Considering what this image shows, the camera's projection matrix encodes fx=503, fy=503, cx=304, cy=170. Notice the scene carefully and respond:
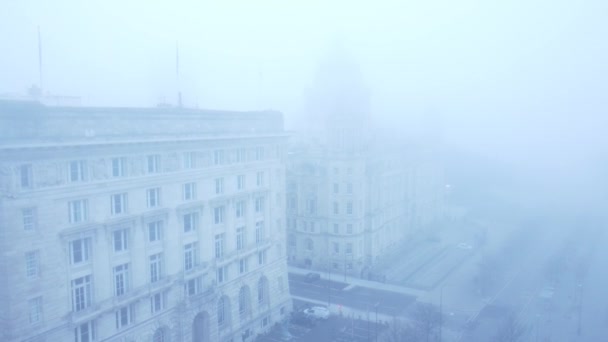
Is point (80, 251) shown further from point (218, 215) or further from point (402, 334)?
point (402, 334)

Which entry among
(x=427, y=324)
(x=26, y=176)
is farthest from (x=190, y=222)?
(x=427, y=324)

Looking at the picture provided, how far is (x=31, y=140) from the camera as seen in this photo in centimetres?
2020

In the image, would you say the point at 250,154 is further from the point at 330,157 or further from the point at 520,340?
the point at 520,340

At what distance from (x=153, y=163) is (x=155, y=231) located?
357 centimetres

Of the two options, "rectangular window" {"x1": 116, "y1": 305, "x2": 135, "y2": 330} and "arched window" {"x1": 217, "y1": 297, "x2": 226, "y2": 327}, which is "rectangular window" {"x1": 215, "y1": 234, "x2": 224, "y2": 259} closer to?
"arched window" {"x1": 217, "y1": 297, "x2": 226, "y2": 327}

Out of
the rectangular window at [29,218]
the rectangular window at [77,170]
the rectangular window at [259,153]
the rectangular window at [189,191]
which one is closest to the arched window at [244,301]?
the rectangular window at [189,191]

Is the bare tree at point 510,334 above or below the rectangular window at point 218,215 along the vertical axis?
below

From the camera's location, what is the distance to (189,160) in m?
28.2

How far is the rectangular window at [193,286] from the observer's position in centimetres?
2862

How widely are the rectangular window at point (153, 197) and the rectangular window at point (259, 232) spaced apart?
9240 millimetres

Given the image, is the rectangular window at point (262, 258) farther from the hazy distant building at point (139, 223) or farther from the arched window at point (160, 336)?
the arched window at point (160, 336)

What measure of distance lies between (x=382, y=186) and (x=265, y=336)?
22.6m

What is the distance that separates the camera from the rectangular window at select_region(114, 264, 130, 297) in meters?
24.2

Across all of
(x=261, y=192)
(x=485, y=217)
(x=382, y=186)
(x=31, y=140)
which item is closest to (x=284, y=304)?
(x=261, y=192)
